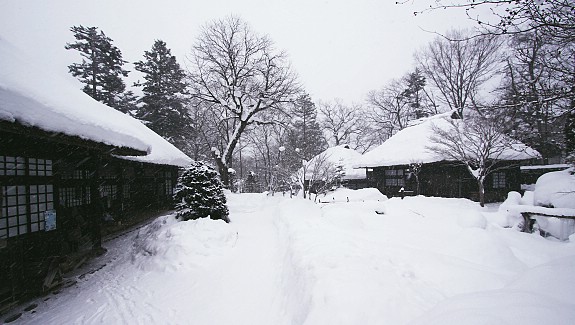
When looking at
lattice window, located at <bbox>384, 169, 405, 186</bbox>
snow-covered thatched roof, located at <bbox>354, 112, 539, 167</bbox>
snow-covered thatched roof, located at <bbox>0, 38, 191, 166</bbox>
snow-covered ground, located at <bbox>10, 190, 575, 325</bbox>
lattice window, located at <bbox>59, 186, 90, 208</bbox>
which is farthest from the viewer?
lattice window, located at <bbox>384, 169, 405, 186</bbox>

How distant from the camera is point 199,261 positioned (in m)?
6.14

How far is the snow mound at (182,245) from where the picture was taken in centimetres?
620

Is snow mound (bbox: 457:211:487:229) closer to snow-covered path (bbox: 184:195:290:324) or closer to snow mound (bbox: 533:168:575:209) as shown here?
snow mound (bbox: 533:168:575:209)

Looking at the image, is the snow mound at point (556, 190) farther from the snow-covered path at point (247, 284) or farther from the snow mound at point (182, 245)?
the snow mound at point (182, 245)

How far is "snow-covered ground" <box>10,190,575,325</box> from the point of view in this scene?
2.45 meters

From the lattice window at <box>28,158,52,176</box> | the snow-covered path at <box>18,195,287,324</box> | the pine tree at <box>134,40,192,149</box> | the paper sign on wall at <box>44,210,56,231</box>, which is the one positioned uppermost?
the pine tree at <box>134,40,192,149</box>

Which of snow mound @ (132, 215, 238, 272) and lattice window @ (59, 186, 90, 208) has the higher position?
lattice window @ (59, 186, 90, 208)

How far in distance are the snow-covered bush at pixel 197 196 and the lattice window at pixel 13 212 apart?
12.1 ft

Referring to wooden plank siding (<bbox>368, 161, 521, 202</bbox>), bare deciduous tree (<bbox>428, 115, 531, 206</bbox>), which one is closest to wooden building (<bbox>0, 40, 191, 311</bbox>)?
bare deciduous tree (<bbox>428, 115, 531, 206</bbox>)

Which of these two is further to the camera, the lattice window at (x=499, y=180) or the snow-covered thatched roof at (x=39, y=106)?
the lattice window at (x=499, y=180)

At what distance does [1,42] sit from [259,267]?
28.6 ft

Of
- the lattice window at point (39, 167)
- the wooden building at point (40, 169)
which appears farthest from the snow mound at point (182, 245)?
the lattice window at point (39, 167)

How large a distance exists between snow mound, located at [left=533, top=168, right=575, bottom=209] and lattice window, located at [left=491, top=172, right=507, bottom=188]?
870 centimetres

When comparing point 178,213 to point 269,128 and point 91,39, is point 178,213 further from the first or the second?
point 269,128
